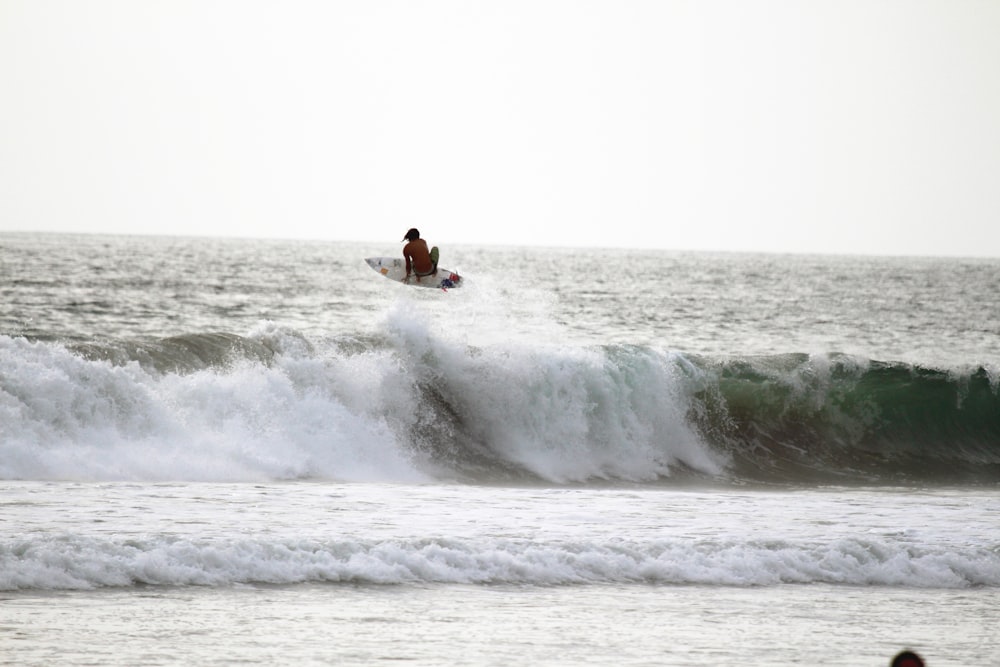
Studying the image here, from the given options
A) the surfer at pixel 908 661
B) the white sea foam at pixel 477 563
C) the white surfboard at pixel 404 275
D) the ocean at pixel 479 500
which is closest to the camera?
the surfer at pixel 908 661

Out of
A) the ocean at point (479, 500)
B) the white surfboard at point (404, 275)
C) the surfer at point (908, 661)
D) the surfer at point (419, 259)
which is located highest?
A: the surfer at point (419, 259)

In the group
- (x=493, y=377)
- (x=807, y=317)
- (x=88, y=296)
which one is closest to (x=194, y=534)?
(x=493, y=377)

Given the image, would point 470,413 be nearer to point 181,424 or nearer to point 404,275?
point 404,275

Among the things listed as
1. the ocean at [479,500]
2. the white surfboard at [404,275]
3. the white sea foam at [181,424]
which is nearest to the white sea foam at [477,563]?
the ocean at [479,500]

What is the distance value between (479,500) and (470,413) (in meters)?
5.16

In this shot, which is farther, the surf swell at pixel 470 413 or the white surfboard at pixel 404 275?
the white surfboard at pixel 404 275

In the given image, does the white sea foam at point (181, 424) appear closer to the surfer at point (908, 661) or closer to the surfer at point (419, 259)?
the surfer at point (419, 259)

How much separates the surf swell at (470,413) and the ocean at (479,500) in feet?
0.17

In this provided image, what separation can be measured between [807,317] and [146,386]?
3667 centimetres

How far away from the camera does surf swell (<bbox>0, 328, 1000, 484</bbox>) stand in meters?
17.3

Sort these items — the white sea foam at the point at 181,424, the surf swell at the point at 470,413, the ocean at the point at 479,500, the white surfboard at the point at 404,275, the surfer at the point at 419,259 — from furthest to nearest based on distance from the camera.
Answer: the white surfboard at the point at 404,275 < the surfer at the point at 419,259 < the surf swell at the point at 470,413 < the white sea foam at the point at 181,424 < the ocean at the point at 479,500

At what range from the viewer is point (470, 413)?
21453 millimetres

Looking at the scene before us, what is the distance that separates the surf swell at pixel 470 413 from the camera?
17.3 meters

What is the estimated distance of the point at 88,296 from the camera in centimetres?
4209
